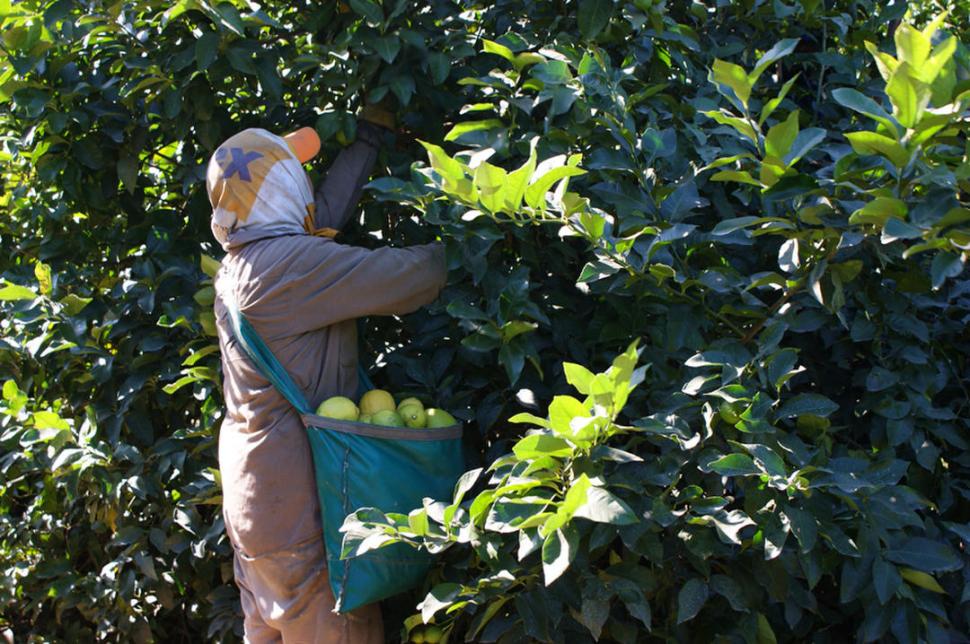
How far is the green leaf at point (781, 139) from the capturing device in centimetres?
246

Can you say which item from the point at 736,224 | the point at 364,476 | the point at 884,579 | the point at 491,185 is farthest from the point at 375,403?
the point at 884,579

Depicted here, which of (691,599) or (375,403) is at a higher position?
(375,403)

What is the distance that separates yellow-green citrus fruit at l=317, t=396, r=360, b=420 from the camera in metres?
2.97

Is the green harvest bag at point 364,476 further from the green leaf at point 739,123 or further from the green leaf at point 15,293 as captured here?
the green leaf at point 739,123

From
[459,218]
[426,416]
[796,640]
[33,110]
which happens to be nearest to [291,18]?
[33,110]

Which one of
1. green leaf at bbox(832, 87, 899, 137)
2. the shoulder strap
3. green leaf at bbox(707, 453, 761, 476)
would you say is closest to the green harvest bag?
the shoulder strap

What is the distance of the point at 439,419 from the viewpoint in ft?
10.0

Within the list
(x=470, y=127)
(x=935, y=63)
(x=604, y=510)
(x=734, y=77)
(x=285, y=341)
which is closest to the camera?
(x=935, y=63)

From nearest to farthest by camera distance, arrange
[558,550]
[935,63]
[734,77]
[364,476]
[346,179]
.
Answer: [935,63] < [558,550] < [734,77] < [364,476] < [346,179]

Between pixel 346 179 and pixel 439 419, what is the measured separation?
2.74 ft

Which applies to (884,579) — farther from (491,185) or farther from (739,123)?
(491,185)

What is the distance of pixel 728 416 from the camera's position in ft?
8.70

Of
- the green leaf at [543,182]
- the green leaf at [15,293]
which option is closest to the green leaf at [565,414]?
the green leaf at [543,182]

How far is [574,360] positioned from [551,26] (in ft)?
3.19
